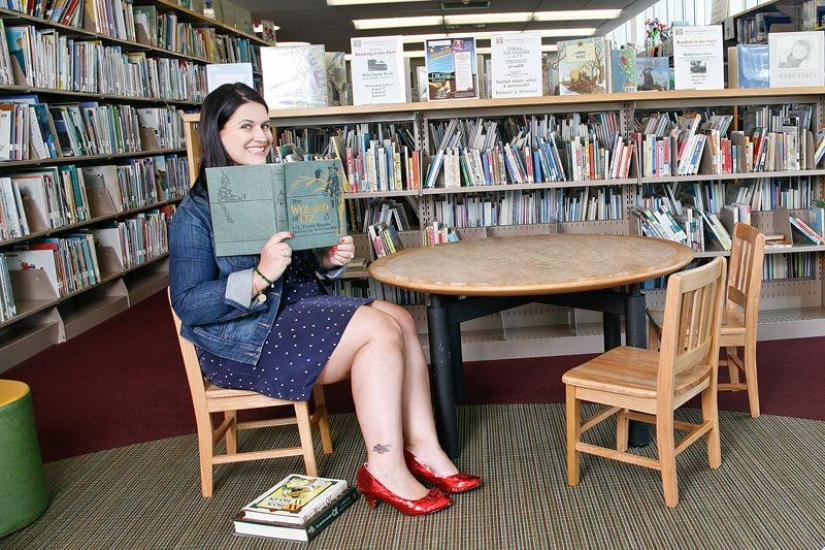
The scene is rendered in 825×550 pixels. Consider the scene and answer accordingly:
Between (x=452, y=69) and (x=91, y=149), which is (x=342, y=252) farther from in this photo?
(x=91, y=149)

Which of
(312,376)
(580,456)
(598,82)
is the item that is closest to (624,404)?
(580,456)

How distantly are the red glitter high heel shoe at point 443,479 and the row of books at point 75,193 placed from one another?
2.81 meters

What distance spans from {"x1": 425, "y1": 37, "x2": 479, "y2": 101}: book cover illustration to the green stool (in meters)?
2.22

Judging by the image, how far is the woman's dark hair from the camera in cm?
221

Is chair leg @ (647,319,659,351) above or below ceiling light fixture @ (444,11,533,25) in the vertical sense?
below

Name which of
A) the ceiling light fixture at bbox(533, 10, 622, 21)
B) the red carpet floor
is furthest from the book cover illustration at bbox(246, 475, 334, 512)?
the ceiling light fixture at bbox(533, 10, 622, 21)

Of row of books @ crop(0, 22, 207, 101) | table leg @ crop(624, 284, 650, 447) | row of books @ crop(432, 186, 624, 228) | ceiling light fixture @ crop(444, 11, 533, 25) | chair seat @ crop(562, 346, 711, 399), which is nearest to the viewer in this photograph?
chair seat @ crop(562, 346, 711, 399)

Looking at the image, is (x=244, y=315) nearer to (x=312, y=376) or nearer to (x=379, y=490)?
(x=312, y=376)

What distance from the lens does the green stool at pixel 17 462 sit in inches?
87.2

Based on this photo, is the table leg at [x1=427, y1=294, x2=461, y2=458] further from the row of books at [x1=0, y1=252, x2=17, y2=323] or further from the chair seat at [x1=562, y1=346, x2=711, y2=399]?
the row of books at [x1=0, y1=252, x2=17, y2=323]

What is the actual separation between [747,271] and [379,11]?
9442mm

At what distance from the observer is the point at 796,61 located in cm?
376

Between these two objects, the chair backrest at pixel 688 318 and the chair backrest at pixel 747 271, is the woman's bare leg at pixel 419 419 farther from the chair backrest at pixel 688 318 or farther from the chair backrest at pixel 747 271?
the chair backrest at pixel 747 271

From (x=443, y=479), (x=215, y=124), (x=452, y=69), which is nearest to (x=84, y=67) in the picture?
(x=452, y=69)
